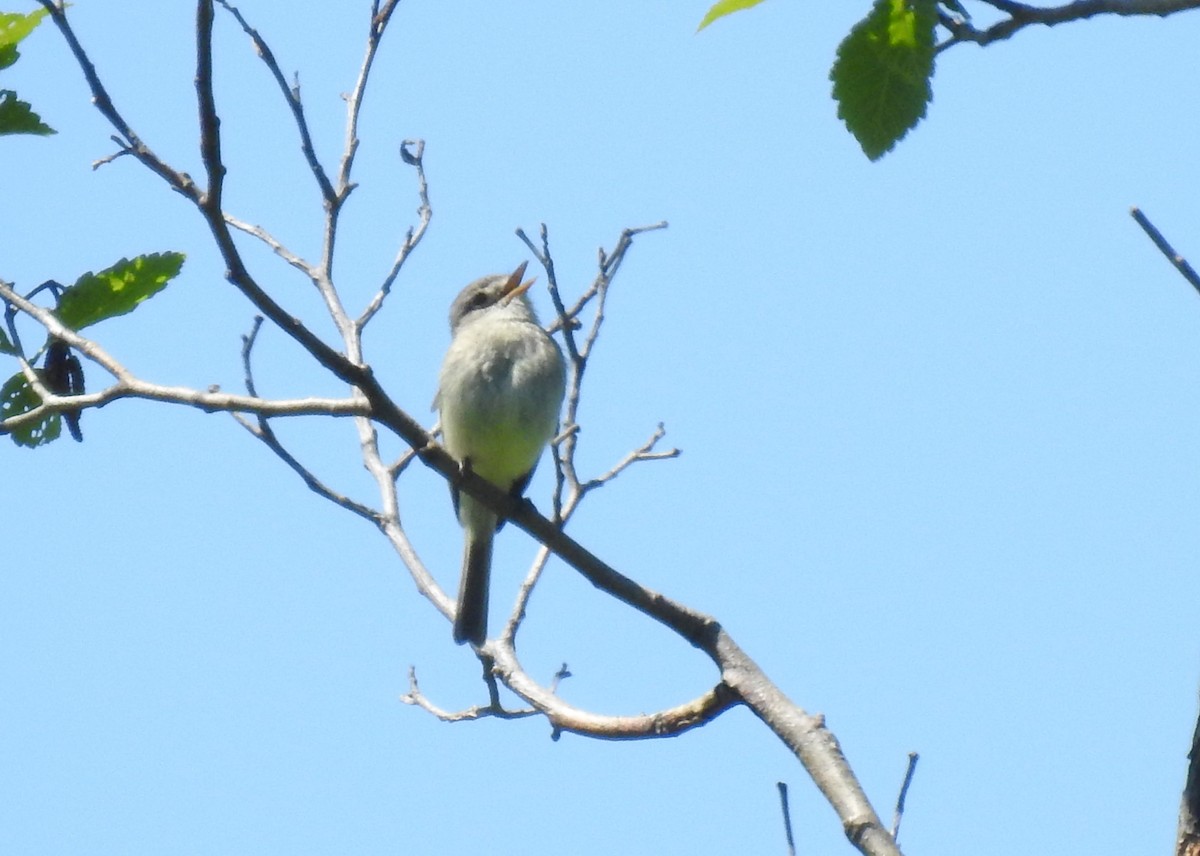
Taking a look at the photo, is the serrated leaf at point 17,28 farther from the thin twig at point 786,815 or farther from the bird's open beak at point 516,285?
the bird's open beak at point 516,285

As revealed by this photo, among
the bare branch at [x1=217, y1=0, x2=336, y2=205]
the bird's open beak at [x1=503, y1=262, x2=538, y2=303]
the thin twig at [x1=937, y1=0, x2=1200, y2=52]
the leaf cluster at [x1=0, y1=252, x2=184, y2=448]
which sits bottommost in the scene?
the thin twig at [x1=937, y1=0, x2=1200, y2=52]

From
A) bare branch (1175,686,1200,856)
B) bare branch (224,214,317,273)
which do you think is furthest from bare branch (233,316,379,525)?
bare branch (1175,686,1200,856)

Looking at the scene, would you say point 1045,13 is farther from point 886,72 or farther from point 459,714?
point 459,714

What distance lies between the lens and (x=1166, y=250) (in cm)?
229

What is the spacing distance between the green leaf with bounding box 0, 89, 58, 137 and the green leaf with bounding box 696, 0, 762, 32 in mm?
1949

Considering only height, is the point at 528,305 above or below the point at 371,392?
above

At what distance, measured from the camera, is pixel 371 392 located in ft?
11.8

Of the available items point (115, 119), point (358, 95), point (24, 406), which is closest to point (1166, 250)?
point (115, 119)

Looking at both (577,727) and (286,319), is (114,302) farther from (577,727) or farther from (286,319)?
(577,727)

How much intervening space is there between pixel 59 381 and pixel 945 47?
2468mm

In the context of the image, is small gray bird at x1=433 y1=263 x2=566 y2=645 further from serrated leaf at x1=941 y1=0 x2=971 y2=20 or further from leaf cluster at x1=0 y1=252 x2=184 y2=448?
serrated leaf at x1=941 y1=0 x2=971 y2=20

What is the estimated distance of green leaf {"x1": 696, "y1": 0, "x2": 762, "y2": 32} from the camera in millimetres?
2311

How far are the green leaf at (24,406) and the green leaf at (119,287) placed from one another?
0.27 m

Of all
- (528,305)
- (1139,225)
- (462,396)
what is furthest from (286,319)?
(528,305)
